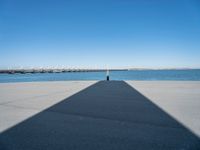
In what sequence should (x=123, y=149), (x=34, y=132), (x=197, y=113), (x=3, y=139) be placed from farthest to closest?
(x=197, y=113)
(x=34, y=132)
(x=3, y=139)
(x=123, y=149)

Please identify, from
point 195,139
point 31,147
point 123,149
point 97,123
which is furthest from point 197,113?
point 31,147

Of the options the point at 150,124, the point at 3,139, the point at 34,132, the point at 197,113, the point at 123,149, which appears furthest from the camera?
the point at 197,113

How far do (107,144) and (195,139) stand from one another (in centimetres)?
185

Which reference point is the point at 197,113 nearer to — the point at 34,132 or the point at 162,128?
the point at 162,128

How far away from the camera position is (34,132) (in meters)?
4.81

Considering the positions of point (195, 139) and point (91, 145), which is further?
point (195, 139)

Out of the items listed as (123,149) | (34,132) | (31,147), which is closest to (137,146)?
(123,149)

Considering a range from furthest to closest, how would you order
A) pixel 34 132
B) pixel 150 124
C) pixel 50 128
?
pixel 150 124
pixel 50 128
pixel 34 132

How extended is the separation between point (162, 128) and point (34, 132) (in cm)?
310

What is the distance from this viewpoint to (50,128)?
5.13 meters

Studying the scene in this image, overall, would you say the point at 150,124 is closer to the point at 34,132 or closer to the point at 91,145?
the point at 91,145

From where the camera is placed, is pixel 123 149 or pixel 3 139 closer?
pixel 123 149

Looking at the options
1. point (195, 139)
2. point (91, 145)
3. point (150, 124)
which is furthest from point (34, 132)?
point (195, 139)

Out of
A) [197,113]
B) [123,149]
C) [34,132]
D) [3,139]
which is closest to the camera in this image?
[123,149]
